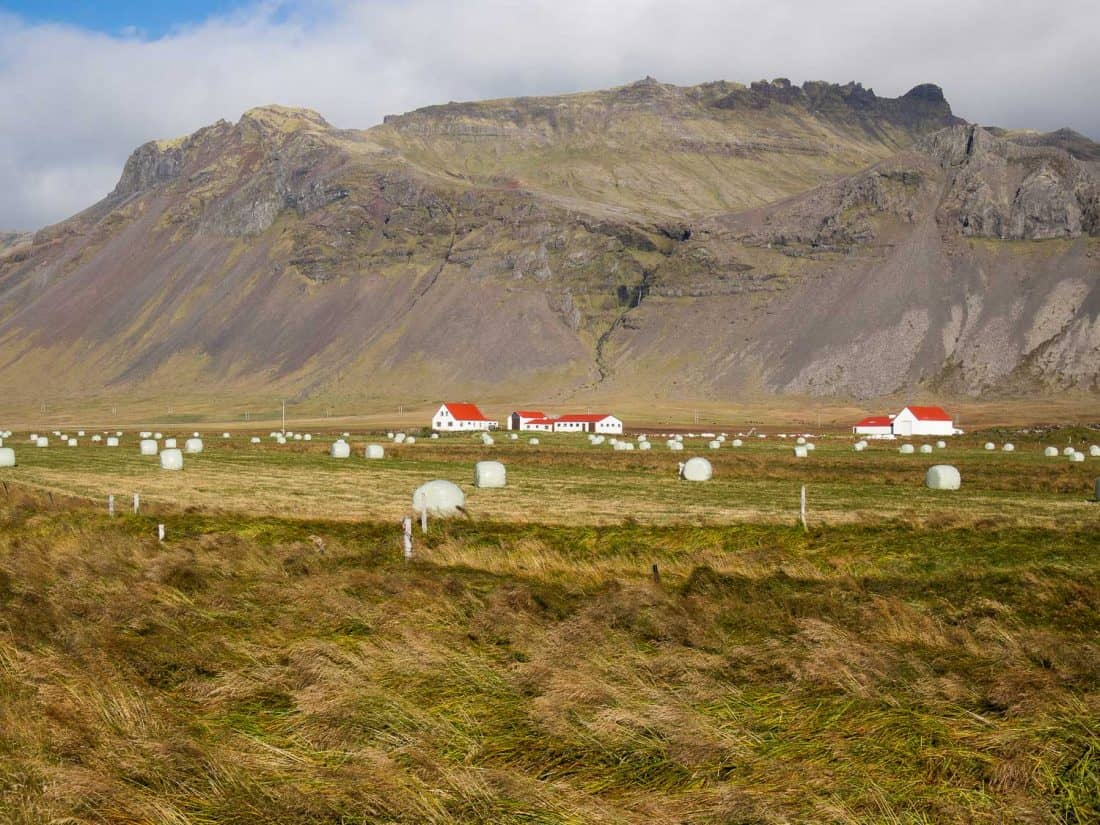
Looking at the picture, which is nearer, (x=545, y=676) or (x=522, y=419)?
(x=545, y=676)

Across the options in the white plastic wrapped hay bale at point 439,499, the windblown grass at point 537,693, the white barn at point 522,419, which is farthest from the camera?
the white barn at point 522,419

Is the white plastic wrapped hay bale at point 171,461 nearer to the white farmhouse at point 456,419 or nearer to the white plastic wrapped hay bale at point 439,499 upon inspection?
the white plastic wrapped hay bale at point 439,499

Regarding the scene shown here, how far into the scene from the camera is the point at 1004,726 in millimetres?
9273

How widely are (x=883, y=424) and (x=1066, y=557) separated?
10892cm

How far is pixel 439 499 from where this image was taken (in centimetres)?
3084

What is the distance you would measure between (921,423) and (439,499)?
111 m

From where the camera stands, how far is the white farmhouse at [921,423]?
413 ft

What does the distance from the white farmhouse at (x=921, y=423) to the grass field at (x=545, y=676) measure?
10589 centimetres

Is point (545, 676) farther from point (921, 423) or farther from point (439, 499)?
point (921, 423)

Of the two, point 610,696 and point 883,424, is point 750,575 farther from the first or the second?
point 883,424

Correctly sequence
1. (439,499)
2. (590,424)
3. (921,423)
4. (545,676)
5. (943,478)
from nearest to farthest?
(545,676), (439,499), (943,478), (921,423), (590,424)

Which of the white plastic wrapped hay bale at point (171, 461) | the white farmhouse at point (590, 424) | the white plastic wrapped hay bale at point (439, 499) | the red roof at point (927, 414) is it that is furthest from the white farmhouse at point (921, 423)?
the white plastic wrapped hay bale at point (439, 499)

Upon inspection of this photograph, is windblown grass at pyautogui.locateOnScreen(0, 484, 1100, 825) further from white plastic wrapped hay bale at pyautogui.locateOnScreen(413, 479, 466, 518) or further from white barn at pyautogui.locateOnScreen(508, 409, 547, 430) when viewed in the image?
white barn at pyautogui.locateOnScreen(508, 409, 547, 430)

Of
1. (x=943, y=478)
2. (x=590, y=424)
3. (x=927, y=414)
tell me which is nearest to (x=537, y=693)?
(x=943, y=478)
